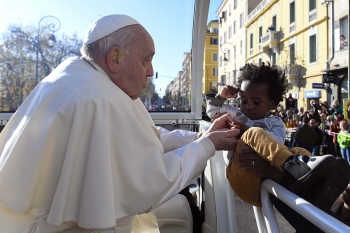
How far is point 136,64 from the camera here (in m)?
1.43

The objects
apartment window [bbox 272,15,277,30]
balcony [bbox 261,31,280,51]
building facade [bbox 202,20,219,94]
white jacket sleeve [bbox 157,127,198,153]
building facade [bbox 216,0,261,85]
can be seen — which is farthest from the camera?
building facade [bbox 216,0,261,85]

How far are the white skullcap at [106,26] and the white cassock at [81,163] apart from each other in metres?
0.24

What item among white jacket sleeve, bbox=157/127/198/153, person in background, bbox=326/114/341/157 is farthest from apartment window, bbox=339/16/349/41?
white jacket sleeve, bbox=157/127/198/153

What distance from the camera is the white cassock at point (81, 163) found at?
3.94 feet

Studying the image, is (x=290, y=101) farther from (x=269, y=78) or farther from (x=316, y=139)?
(x=269, y=78)

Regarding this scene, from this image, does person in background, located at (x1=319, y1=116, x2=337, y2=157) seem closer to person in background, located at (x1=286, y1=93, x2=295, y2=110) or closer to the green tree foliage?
person in background, located at (x1=286, y1=93, x2=295, y2=110)

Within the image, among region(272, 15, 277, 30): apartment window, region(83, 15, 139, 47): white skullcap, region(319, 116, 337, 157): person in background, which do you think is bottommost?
region(319, 116, 337, 157): person in background

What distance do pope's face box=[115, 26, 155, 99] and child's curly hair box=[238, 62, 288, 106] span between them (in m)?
1.04

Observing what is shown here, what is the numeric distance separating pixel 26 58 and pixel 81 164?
1790 millimetres

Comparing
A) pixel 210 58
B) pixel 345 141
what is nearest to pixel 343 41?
pixel 210 58

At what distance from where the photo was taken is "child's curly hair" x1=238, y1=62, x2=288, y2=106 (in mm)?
2291

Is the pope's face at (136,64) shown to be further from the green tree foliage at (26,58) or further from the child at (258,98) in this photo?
the green tree foliage at (26,58)

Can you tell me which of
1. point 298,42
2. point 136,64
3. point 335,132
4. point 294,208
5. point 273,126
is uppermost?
point 298,42

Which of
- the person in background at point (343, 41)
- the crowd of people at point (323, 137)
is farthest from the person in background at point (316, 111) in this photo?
the person in background at point (343, 41)
